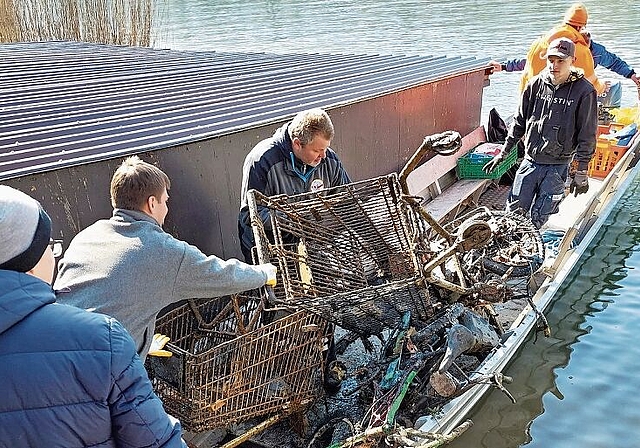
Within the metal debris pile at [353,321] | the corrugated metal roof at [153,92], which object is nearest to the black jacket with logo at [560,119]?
the metal debris pile at [353,321]

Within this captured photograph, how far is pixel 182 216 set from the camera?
180 inches

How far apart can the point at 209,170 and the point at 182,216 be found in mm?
428

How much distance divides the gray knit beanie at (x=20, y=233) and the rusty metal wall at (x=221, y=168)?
1.98 metres

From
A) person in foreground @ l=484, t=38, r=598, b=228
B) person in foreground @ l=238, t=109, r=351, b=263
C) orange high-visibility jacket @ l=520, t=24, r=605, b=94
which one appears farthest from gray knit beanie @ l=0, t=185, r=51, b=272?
orange high-visibility jacket @ l=520, t=24, r=605, b=94

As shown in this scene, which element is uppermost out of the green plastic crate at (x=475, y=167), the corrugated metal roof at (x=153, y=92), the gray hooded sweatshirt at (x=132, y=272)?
the corrugated metal roof at (x=153, y=92)

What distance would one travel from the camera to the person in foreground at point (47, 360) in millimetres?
1669

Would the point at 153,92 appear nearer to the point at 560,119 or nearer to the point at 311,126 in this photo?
the point at 311,126

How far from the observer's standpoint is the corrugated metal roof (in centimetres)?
443

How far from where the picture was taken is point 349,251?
14.2ft

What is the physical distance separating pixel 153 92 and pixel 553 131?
12.8ft

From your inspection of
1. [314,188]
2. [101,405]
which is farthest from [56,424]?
[314,188]

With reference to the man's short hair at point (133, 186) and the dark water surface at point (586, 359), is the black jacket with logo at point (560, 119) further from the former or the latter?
the man's short hair at point (133, 186)

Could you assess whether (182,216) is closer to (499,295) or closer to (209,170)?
(209,170)

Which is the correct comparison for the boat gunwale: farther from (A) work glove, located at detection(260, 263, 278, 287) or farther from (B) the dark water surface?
(A) work glove, located at detection(260, 263, 278, 287)
